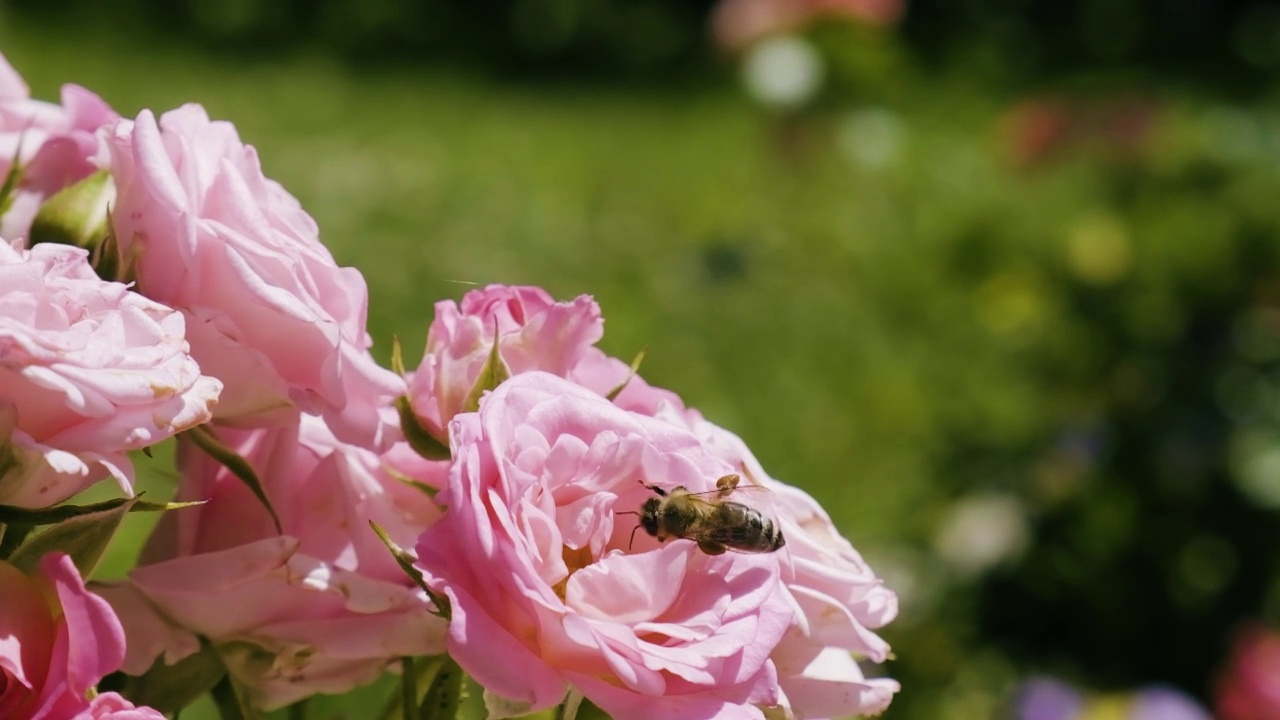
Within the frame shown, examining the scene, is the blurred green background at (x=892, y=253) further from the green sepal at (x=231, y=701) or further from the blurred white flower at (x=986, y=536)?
the green sepal at (x=231, y=701)

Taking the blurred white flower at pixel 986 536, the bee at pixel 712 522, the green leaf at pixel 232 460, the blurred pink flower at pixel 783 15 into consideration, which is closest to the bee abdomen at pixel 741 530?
the bee at pixel 712 522

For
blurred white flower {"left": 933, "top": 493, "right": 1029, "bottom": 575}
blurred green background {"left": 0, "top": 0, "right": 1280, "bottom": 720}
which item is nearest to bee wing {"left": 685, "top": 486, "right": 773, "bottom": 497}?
blurred green background {"left": 0, "top": 0, "right": 1280, "bottom": 720}

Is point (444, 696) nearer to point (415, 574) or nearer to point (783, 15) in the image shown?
point (415, 574)

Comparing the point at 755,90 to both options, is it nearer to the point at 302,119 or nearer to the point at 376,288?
the point at 376,288

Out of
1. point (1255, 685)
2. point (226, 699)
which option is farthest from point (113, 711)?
point (1255, 685)

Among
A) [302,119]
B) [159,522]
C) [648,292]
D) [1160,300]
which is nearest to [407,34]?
[302,119]

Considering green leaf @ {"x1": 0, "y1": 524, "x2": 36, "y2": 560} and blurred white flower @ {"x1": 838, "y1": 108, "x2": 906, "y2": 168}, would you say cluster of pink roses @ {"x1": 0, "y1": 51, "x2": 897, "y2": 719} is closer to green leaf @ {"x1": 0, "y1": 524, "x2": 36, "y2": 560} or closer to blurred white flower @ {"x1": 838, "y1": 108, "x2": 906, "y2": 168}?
green leaf @ {"x1": 0, "y1": 524, "x2": 36, "y2": 560}

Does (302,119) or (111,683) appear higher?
(111,683)
